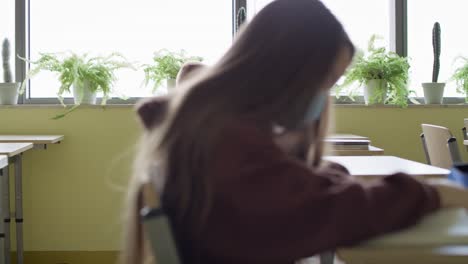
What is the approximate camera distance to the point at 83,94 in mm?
3990

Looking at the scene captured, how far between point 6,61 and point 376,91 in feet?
7.63

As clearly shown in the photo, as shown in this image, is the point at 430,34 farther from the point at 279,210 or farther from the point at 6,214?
the point at 279,210

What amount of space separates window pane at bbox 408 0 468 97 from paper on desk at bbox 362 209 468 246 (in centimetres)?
360

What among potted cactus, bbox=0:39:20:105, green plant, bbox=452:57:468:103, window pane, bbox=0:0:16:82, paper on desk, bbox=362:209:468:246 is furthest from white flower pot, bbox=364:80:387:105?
paper on desk, bbox=362:209:468:246

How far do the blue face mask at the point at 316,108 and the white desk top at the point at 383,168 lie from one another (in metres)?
0.66

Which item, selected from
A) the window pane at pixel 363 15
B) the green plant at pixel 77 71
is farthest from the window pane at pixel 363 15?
the green plant at pixel 77 71

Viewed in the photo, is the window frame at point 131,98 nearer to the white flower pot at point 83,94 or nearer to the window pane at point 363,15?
the window pane at point 363,15

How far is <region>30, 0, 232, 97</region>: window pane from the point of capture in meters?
4.25

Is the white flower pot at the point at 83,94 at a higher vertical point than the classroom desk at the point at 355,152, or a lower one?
higher

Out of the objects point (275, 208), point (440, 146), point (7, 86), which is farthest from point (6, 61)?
point (275, 208)

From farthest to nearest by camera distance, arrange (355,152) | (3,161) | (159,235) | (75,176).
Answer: (75,176) → (355,152) → (3,161) → (159,235)

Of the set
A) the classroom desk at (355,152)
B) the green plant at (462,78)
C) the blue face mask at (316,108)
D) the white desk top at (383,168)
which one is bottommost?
the classroom desk at (355,152)

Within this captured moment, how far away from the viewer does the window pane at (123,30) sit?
425cm

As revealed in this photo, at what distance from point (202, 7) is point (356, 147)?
5.77ft
